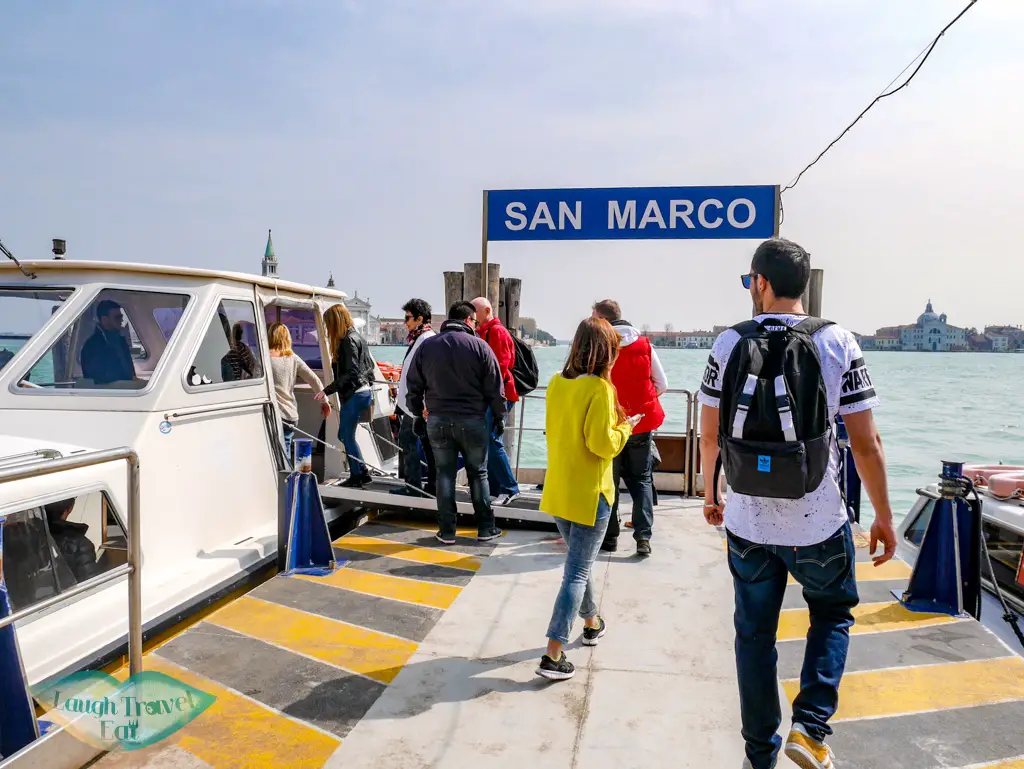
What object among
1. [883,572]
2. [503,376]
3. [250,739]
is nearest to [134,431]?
[250,739]

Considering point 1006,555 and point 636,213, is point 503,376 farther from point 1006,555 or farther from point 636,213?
point 1006,555

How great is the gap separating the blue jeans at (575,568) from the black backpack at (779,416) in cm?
126

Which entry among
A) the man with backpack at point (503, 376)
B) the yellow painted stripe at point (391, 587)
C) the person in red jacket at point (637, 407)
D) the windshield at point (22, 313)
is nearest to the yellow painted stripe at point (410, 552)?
the yellow painted stripe at point (391, 587)

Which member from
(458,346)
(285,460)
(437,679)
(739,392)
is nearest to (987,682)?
(739,392)

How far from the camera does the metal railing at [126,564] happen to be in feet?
8.60

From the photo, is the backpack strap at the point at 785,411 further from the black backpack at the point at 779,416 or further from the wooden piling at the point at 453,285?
the wooden piling at the point at 453,285

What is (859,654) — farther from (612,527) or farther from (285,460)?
(285,460)

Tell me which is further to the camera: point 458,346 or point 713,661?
point 458,346

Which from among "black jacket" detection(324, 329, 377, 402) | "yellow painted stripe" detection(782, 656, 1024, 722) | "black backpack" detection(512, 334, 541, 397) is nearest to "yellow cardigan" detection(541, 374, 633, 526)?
"yellow painted stripe" detection(782, 656, 1024, 722)

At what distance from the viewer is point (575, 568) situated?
12.0 ft

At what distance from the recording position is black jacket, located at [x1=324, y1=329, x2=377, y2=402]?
20.7ft

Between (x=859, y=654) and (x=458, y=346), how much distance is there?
10.8 feet

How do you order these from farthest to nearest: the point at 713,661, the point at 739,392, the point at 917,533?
the point at 917,533 → the point at 713,661 → the point at 739,392

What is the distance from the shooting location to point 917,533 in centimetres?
596
